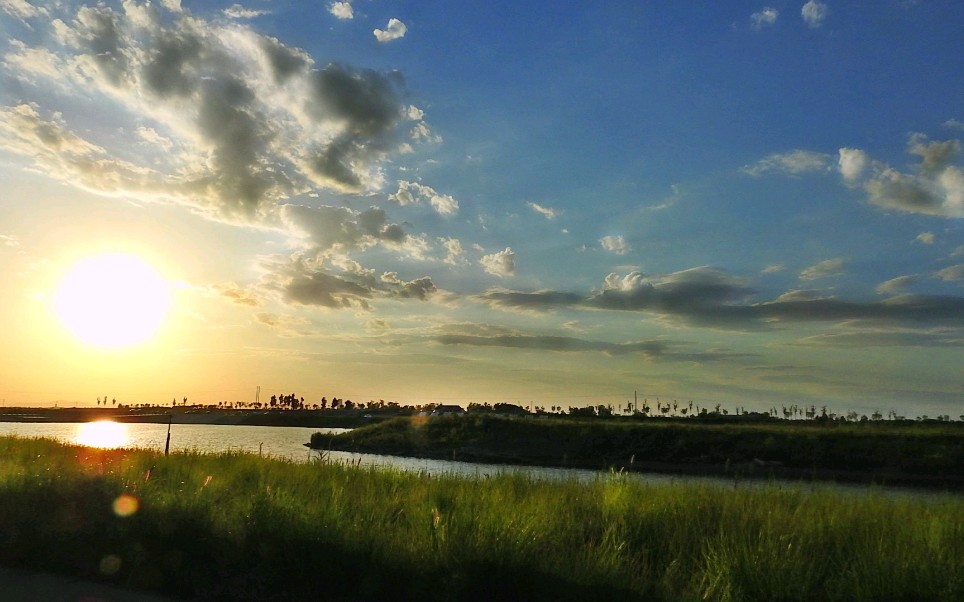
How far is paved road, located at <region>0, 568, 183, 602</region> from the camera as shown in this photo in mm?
7906

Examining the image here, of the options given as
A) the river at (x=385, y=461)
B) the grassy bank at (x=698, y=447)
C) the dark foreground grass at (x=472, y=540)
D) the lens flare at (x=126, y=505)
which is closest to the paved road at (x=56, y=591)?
the dark foreground grass at (x=472, y=540)

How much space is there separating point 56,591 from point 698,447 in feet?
198

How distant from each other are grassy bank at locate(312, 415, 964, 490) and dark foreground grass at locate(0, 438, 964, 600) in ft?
110

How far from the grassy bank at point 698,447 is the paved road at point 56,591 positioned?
3756 cm

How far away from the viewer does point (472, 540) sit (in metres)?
7.90

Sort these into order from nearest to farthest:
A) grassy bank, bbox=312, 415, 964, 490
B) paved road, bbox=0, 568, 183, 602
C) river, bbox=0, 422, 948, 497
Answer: paved road, bbox=0, 568, 183, 602
river, bbox=0, 422, 948, 497
grassy bank, bbox=312, 415, 964, 490

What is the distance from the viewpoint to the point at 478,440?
7275cm

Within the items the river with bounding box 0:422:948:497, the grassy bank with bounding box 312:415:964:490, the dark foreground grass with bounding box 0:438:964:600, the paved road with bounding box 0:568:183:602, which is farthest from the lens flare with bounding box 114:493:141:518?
the grassy bank with bounding box 312:415:964:490

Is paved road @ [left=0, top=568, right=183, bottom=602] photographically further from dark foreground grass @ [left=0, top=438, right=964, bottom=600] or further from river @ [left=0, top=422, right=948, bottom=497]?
river @ [left=0, top=422, right=948, bottom=497]

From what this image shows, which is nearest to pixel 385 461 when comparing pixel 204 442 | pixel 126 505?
pixel 126 505

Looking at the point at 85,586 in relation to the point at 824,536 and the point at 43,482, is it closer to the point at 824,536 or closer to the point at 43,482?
the point at 43,482

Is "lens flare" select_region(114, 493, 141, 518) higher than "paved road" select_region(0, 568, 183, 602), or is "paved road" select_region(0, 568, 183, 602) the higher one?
"lens flare" select_region(114, 493, 141, 518)

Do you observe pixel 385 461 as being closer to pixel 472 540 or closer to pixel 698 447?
pixel 472 540

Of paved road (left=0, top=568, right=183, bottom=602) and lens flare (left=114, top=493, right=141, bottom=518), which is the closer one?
paved road (left=0, top=568, right=183, bottom=602)
